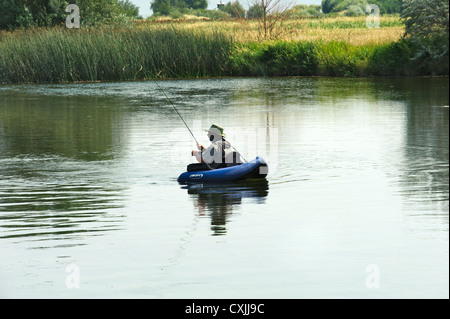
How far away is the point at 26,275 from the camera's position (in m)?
8.22

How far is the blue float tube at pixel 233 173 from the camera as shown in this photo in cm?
1274

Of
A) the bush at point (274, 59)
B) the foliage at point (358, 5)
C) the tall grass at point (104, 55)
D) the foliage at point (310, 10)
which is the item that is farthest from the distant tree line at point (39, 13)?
the foliage at point (310, 10)

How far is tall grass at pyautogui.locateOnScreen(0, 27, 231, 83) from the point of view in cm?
3366

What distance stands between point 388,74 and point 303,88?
4.76 m

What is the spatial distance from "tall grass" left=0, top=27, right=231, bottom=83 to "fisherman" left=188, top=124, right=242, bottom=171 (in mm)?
21267

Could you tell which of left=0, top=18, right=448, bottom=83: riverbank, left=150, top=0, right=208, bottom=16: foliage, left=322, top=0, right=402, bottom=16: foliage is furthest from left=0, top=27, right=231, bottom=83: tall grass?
left=150, top=0, right=208, bottom=16: foliage

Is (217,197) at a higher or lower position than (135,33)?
lower

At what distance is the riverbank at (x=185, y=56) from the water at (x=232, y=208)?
9.42 m

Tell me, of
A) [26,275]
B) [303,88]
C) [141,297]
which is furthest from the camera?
[303,88]

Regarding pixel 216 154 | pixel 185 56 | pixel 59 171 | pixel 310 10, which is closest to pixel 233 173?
pixel 216 154

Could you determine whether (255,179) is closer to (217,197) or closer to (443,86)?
(217,197)

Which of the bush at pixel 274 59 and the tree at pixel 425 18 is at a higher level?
the tree at pixel 425 18

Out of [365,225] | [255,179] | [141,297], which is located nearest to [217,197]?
[255,179]

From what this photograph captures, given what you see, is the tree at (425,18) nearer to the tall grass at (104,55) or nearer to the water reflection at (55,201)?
the tall grass at (104,55)
